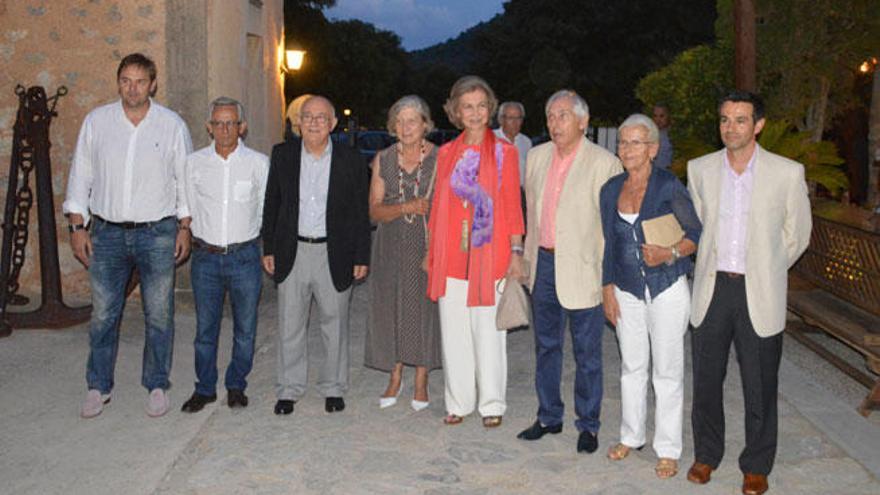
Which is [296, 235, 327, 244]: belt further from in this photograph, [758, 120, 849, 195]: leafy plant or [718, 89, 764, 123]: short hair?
[758, 120, 849, 195]: leafy plant

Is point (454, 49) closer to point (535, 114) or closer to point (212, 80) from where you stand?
point (535, 114)

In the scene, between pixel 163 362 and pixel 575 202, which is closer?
pixel 575 202

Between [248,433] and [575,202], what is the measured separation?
2.31 m

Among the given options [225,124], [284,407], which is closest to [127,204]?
[225,124]

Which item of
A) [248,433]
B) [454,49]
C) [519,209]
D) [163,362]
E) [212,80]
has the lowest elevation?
[248,433]

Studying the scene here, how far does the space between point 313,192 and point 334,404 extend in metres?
1.35

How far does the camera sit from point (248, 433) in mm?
5484

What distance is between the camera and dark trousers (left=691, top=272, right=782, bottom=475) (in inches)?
177

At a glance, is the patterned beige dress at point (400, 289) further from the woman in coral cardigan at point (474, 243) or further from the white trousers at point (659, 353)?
the white trousers at point (659, 353)

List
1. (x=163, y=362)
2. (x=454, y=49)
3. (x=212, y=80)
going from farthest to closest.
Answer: (x=454, y=49) < (x=212, y=80) < (x=163, y=362)

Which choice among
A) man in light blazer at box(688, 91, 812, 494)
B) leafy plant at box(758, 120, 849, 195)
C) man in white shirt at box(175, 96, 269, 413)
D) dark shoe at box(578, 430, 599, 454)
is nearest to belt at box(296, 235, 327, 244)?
man in white shirt at box(175, 96, 269, 413)

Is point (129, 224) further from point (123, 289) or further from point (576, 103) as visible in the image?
point (576, 103)

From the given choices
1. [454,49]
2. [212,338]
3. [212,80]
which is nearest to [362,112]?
[212,80]

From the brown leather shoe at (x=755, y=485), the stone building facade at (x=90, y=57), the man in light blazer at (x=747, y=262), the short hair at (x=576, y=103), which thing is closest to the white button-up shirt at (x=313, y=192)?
the short hair at (x=576, y=103)
